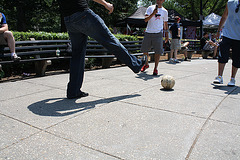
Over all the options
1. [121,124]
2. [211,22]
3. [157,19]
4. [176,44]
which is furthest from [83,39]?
[211,22]

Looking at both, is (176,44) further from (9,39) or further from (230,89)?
(9,39)

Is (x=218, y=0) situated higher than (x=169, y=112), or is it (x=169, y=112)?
(x=218, y=0)

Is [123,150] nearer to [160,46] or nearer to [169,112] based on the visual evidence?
[169,112]

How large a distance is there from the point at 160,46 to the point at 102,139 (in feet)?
14.7

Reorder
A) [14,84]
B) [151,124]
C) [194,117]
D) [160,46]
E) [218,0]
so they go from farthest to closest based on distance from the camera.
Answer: [218,0]
[160,46]
[14,84]
[194,117]
[151,124]

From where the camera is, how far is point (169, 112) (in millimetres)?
3100

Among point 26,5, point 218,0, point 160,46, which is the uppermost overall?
point 218,0

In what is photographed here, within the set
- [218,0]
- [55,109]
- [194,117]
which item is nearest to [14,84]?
[55,109]

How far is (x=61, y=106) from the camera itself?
336 cm

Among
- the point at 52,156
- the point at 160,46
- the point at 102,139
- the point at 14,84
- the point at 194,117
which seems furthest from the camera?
the point at 160,46

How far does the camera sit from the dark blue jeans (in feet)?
11.1

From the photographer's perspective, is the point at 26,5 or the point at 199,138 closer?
the point at 199,138

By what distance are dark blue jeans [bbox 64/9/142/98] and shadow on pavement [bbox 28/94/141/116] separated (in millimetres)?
261

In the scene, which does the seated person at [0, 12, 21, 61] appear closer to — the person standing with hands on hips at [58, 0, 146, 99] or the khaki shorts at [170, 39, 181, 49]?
the person standing with hands on hips at [58, 0, 146, 99]
